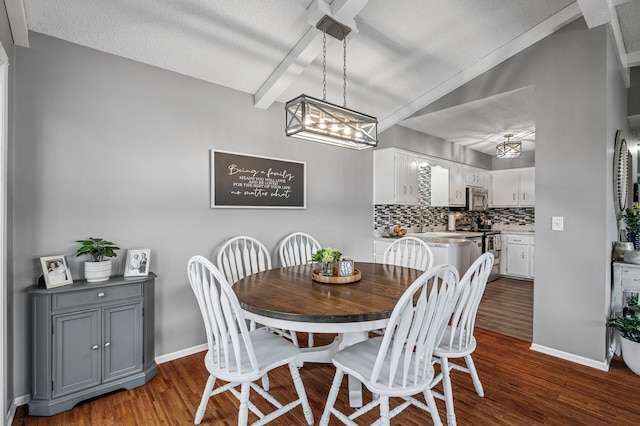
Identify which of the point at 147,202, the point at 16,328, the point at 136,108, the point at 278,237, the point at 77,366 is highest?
the point at 136,108

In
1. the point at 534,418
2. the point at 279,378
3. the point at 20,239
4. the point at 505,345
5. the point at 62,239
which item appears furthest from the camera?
the point at 505,345

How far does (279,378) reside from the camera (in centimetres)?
238

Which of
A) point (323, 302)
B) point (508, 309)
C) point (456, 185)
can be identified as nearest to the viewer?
point (323, 302)

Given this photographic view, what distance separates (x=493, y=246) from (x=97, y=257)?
5555 millimetres

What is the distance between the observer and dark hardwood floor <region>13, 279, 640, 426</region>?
6.30ft

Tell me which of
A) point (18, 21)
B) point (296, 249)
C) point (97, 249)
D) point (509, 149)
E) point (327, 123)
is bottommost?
point (296, 249)

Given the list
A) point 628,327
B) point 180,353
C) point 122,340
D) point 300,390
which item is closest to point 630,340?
point 628,327

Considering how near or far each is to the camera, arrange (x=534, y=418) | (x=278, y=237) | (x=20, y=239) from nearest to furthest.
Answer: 1. (x=534, y=418)
2. (x=20, y=239)
3. (x=278, y=237)

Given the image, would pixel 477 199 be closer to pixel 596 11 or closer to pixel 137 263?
pixel 596 11

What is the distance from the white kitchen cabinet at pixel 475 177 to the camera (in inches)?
225

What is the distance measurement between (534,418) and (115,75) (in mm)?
3596

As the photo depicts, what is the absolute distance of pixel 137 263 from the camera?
2.38 meters

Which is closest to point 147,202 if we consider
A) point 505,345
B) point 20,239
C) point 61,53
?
point 20,239

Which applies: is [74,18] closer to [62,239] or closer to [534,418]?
[62,239]
